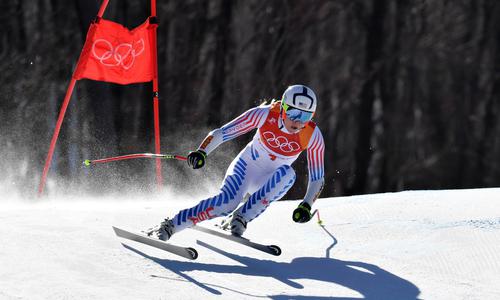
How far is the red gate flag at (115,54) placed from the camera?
5938mm

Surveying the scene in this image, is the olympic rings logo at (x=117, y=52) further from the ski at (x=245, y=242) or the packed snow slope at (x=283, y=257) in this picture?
the ski at (x=245, y=242)

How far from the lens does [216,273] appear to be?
10.7 feet

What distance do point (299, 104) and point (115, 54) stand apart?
2.55m

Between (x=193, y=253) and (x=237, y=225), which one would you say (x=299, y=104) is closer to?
(x=237, y=225)

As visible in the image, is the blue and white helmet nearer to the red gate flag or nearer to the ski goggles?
the ski goggles

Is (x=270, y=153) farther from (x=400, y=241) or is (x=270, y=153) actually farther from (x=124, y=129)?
(x=124, y=129)

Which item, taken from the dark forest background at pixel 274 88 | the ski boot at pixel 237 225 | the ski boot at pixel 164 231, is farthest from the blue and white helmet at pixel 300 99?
the dark forest background at pixel 274 88

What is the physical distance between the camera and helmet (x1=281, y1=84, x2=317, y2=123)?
13.3 feet

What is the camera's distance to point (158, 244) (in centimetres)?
356

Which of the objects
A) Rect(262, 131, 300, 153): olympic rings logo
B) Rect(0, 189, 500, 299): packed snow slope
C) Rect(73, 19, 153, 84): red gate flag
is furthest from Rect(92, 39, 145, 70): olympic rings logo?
Rect(262, 131, 300, 153): olympic rings logo

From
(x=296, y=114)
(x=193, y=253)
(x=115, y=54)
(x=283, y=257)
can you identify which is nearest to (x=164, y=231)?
(x=193, y=253)

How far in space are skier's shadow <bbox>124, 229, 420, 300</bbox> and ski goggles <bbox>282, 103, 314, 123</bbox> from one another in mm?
829

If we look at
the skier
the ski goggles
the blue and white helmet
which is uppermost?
the blue and white helmet

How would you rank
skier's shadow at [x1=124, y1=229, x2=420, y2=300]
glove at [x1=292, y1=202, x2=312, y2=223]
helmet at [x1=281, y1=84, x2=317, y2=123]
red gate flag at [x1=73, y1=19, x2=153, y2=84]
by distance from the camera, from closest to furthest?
skier's shadow at [x1=124, y1=229, x2=420, y2=300]
glove at [x1=292, y1=202, x2=312, y2=223]
helmet at [x1=281, y1=84, x2=317, y2=123]
red gate flag at [x1=73, y1=19, x2=153, y2=84]
